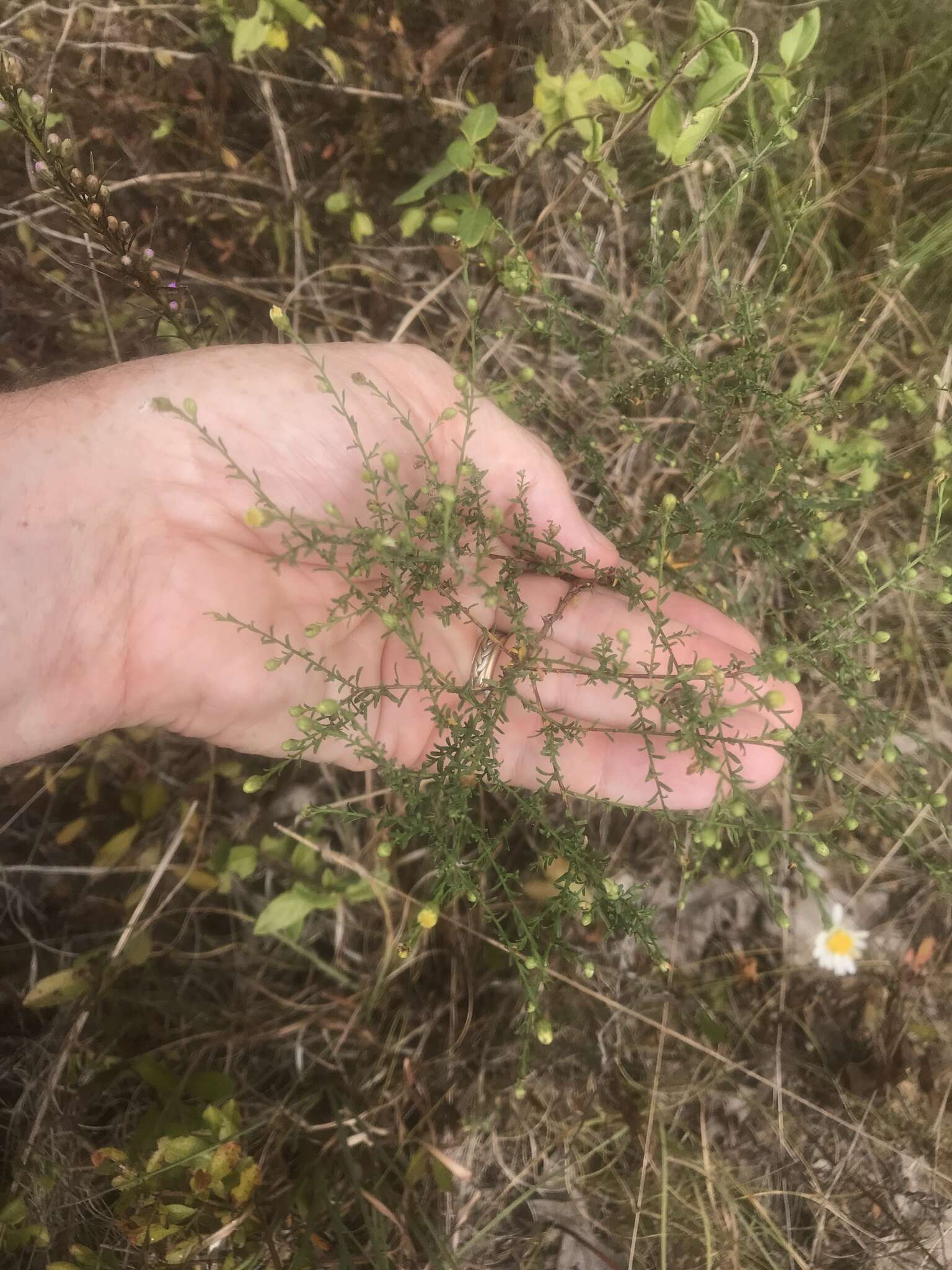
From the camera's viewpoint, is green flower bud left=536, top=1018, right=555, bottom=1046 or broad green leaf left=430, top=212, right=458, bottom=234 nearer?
green flower bud left=536, top=1018, right=555, bottom=1046

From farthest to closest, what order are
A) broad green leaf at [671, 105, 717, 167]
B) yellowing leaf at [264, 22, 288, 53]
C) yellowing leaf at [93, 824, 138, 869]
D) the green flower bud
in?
yellowing leaf at [93, 824, 138, 869] → yellowing leaf at [264, 22, 288, 53] → broad green leaf at [671, 105, 717, 167] → the green flower bud

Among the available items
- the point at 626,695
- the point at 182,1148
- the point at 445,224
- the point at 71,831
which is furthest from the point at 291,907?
the point at 445,224

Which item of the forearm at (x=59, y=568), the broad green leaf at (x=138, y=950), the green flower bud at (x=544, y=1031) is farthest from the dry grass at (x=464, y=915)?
the green flower bud at (x=544, y=1031)

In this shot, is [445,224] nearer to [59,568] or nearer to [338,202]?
[338,202]

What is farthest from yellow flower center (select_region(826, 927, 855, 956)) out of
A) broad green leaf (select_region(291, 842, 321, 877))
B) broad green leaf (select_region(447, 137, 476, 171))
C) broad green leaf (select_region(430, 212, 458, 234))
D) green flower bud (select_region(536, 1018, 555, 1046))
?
broad green leaf (select_region(447, 137, 476, 171))

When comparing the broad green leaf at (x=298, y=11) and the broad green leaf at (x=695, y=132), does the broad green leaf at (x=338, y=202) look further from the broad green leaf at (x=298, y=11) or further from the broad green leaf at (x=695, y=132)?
the broad green leaf at (x=695, y=132)

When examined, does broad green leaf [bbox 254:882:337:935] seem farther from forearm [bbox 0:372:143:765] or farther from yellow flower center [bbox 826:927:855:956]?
yellow flower center [bbox 826:927:855:956]

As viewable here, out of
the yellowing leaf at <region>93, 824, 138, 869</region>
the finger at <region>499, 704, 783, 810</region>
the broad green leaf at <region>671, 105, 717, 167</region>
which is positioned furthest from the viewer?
the yellowing leaf at <region>93, 824, 138, 869</region>
